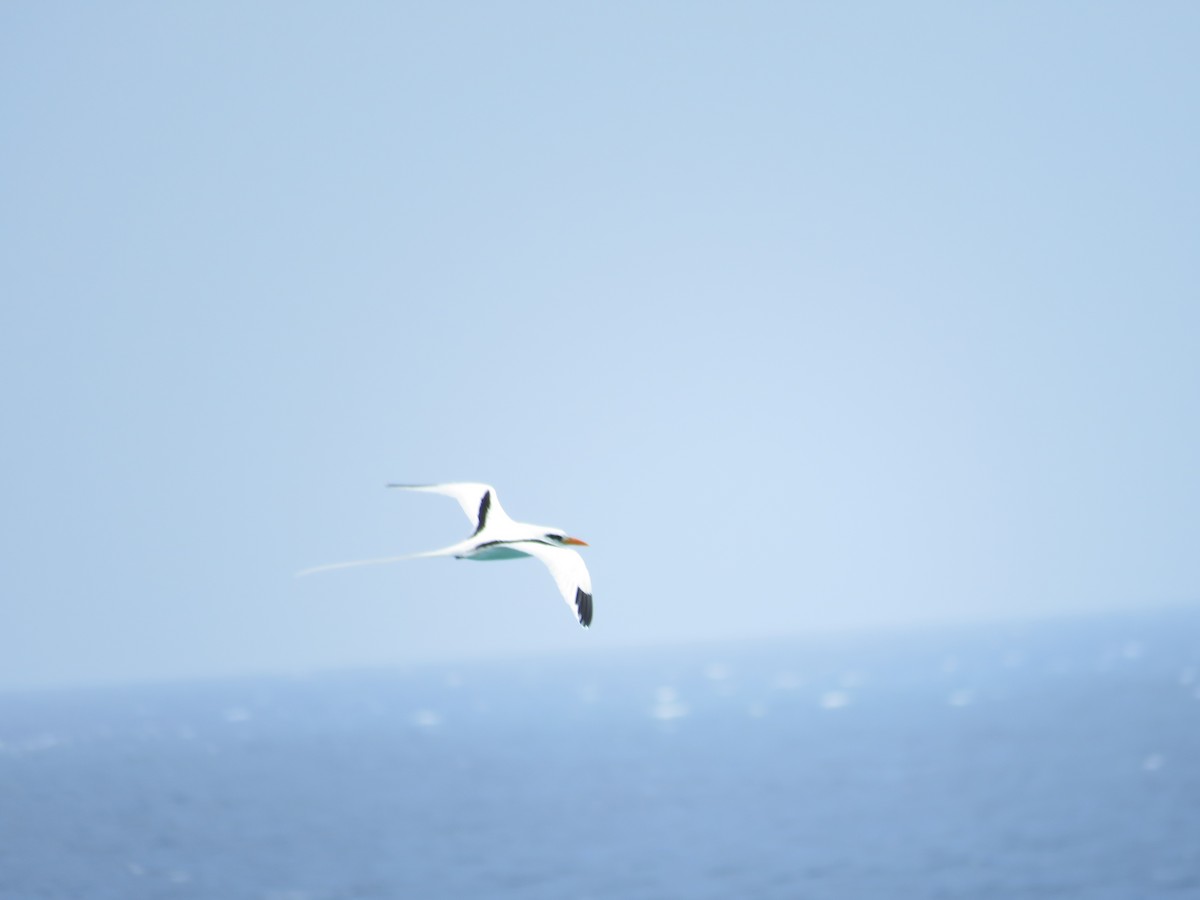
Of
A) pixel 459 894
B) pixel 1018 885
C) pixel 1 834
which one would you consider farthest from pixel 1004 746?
pixel 1 834

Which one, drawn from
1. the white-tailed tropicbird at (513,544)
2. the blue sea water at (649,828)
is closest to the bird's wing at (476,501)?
the white-tailed tropicbird at (513,544)

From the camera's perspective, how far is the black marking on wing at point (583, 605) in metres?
16.4

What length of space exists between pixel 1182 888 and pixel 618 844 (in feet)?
174

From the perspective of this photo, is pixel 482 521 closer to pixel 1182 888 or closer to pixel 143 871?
pixel 1182 888

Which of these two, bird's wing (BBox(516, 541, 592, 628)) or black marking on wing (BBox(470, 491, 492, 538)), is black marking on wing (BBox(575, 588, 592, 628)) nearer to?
bird's wing (BBox(516, 541, 592, 628))

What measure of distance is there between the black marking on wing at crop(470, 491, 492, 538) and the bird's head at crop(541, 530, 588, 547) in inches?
50.7

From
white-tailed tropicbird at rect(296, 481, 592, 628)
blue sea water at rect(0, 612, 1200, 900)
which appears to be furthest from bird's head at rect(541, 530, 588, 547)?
blue sea water at rect(0, 612, 1200, 900)

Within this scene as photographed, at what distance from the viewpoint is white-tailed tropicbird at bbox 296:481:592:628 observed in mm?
15148

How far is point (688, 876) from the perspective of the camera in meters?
118

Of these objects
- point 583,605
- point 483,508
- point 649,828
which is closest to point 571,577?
point 583,605

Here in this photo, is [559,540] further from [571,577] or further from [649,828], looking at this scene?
[649,828]

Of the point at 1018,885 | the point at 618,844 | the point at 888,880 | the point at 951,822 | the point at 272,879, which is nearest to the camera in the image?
the point at 1018,885

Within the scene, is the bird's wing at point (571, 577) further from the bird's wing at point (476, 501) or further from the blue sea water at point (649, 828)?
the blue sea water at point (649, 828)

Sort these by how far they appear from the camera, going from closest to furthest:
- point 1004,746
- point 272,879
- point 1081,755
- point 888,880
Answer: point 888,880 → point 272,879 → point 1081,755 → point 1004,746
